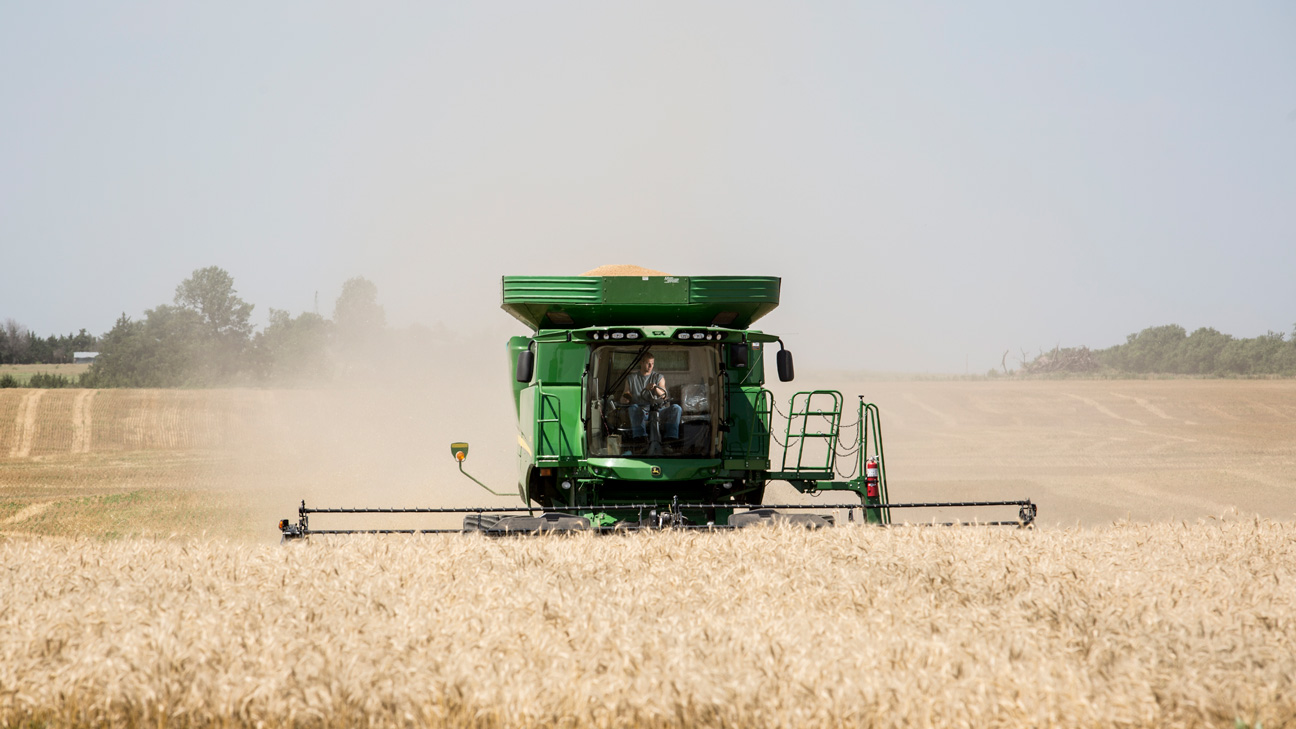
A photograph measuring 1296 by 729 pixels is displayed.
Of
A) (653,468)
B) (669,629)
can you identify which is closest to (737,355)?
(653,468)

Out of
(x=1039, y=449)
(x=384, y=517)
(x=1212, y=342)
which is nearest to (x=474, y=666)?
(x=384, y=517)

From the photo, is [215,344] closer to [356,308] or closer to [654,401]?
[356,308]

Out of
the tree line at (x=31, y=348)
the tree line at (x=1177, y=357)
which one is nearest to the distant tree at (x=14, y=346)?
the tree line at (x=31, y=348)

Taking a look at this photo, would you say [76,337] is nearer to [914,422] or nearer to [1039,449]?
[914,422]

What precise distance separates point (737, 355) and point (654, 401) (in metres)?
0.89

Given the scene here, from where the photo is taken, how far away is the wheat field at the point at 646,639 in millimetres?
3416

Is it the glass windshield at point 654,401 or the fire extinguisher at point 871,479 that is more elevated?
the glass windshield at point 654,401

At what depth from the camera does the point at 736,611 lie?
4.65 metres

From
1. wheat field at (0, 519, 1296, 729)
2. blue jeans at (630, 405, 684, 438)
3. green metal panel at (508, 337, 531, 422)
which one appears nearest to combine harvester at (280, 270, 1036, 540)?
blue jeans at (630, 405, 684, 438)

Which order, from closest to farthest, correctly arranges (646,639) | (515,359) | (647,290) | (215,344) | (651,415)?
(646,639) < (651,415) < (647,290) < (515,359) < (215,344)

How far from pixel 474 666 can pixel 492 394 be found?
76.7 ft

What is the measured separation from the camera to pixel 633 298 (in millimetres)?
9516

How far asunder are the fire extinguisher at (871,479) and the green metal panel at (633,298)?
1978mm

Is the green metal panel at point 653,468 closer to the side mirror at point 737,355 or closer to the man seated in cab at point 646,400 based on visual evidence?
the man seated in cab at point 646,400
